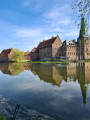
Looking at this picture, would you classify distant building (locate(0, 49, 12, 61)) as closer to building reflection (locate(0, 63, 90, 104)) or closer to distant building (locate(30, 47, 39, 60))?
distant building (locate(30, 47, 39, 60))

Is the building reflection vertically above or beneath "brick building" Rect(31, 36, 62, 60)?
beneath

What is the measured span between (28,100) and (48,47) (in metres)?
67.1

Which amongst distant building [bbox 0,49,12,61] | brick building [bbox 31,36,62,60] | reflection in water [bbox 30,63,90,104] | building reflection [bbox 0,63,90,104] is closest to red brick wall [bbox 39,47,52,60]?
brick building [bbox 31,36,62,60]

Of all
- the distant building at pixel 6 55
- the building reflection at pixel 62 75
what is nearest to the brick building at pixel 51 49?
the distant building at pixel 6 55

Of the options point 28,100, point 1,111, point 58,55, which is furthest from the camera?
point 58,55

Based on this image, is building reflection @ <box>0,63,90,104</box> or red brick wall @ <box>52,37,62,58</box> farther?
red brick wall @ <box>52,37,62,58</box>

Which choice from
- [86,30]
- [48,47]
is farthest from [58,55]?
[86,30]

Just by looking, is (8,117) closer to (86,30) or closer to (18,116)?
(18,116)

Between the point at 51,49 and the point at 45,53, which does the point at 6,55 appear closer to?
the point at 45,53

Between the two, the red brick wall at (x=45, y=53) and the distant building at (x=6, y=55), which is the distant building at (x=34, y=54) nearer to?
the red brick wall at (x=45, y=53)

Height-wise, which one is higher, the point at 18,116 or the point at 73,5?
the point at 73,5

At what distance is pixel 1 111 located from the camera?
4949mm

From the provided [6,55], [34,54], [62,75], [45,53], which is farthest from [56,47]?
[62,75]

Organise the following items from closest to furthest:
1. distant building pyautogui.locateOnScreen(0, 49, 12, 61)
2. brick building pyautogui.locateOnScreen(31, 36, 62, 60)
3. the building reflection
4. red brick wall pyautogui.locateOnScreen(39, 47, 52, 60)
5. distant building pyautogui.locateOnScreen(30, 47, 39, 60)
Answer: the building reflection < brick building pyautogui.locateOnScreen(31, 36, 62, 60) < red brick wall pyautogui.locateOnScreen(39, 47, 52, 60) < distant building pyautogui.locateOnScreen(0, 49, 12, 61) < distant building pyautogui.locateOnScreen(30, 47, 39, 60)
